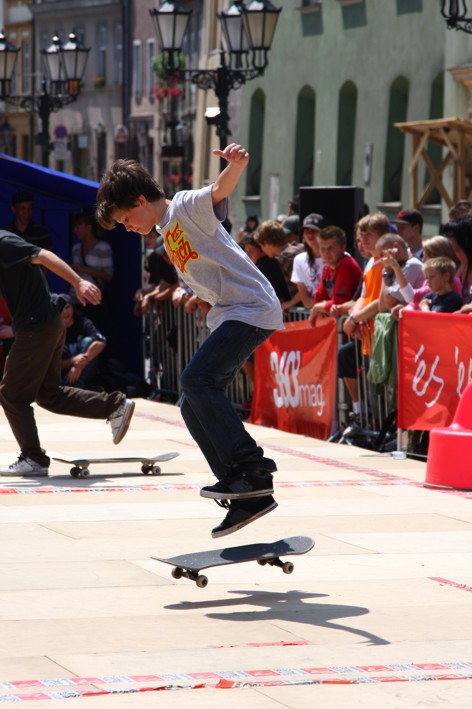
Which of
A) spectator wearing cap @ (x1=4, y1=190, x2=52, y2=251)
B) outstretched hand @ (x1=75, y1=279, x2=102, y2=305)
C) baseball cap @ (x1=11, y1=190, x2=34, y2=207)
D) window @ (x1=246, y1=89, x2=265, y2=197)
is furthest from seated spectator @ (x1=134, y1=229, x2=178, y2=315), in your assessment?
window @ (x1=246, y1=89, x2=265, y2=197)

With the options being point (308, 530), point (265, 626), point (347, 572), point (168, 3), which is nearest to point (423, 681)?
point (265, 626)

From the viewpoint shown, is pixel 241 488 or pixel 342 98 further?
pixel 342 98

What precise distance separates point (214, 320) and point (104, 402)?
3945 mm

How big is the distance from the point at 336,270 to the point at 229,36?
29.0ft

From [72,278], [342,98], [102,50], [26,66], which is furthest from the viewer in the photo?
[26,66]

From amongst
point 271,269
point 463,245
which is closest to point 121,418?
point 463,245

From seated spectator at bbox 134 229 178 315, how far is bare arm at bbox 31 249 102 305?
6.68m

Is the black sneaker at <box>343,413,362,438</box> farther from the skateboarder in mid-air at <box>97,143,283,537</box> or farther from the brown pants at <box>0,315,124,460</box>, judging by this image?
the skateboarder in mid-air at <box>97,143,283,537</box>

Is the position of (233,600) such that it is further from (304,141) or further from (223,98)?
(304,141)

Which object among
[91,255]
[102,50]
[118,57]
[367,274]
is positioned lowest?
[91,255]

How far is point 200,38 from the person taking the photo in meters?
52.2

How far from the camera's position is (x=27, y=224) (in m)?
17.1

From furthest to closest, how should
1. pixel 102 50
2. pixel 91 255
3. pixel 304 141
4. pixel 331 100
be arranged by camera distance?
1. pixel 102 50
2. pixel 304 141
3. pixel 331 100
4. pixel 91 255

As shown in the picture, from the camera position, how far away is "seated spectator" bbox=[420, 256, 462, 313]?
11961 mm
